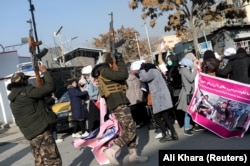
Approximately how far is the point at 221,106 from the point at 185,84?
3.68ft

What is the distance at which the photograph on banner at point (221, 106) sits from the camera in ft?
25.3

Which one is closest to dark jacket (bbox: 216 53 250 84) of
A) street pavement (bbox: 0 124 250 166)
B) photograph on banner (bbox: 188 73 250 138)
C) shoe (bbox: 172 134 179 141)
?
photograph on banner (bbox: 188 73 250 138)

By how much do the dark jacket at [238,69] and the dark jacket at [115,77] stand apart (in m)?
2.49

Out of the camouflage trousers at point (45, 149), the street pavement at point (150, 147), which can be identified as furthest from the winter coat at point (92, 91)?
the camouflage trousers at point (45, 149)

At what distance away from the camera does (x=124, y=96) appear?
22.5 feet

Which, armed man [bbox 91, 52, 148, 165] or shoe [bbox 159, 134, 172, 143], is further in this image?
shoe [bbox 159, 134, 172, 143]

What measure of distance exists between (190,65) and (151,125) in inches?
108

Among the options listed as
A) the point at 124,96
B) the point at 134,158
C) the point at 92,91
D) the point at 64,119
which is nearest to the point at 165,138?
the point at 134,158

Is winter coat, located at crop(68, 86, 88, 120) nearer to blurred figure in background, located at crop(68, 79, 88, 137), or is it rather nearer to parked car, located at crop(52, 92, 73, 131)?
blurred figure in background, located at crop(68, 79, 88, 137)

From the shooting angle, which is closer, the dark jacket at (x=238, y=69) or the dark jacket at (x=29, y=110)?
the dark jacket at (x=29, y=110)

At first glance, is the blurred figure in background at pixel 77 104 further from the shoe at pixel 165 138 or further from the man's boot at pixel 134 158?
the man's boot at pixel 134 158

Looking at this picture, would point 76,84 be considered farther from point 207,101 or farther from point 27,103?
point 27,103

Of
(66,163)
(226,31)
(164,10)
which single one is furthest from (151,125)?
(226,31)

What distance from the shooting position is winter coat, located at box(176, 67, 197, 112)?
8688mm
